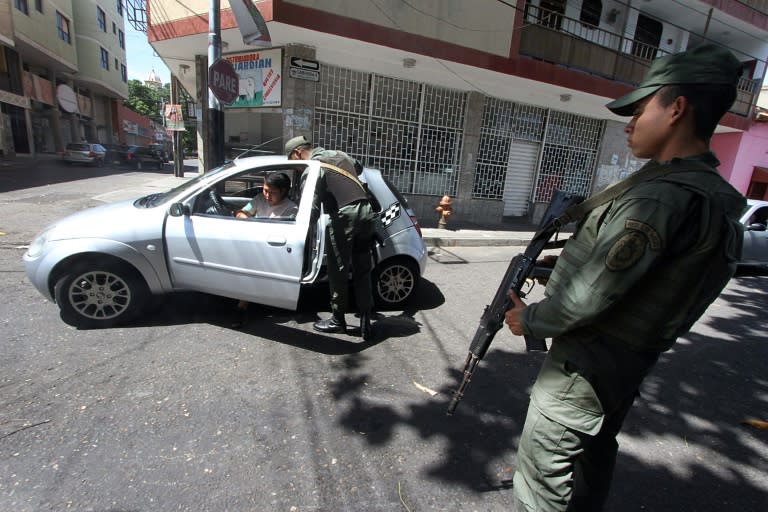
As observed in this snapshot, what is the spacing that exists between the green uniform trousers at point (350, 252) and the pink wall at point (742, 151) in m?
18.0

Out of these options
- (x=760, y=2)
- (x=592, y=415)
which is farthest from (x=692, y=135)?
(x=760, y=2)

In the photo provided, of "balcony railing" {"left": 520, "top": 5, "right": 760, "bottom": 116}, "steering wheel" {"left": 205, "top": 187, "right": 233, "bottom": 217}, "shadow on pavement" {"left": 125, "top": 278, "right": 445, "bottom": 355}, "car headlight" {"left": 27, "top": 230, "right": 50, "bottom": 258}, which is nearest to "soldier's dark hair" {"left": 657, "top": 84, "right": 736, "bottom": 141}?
"shadow on pavement" {"left": 125, "top": 278, "right": 445, "bottom": 355}

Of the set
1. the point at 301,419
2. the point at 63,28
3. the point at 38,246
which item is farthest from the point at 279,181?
the point at 63,28

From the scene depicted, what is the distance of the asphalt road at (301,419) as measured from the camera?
1.99m

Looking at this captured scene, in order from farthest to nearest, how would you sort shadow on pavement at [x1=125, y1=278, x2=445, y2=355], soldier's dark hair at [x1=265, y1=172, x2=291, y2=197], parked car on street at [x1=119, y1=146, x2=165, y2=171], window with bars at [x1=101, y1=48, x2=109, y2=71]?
window with bars at [x1=101, y1=48, x2=109, y2=71] < parked car on street at [x1=119, y1=146, x2=165, y2=171] < soldier's dark hair at [x1=265, y1=172, x2=291, y2=197] < shadow on pavement at [x1=125, y1=278, x2=445, y2=355]

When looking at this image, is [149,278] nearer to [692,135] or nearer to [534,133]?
[692,135]

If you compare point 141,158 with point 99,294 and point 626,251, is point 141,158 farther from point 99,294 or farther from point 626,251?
point 626,251

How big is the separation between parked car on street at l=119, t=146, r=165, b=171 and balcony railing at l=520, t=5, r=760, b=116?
76.9 ft

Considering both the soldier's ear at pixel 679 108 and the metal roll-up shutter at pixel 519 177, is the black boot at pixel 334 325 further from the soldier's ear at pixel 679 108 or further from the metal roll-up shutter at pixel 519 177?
the metal roll-up shutter at pixel 519 177

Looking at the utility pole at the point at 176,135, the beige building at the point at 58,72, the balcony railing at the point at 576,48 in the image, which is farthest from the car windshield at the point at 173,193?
the beige building at the point at 58,72

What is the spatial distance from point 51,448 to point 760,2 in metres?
20.1

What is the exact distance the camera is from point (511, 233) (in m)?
10.3

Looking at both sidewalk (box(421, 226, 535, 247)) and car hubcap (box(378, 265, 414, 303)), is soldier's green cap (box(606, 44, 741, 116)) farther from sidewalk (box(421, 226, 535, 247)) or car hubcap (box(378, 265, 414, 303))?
sidewalk (box(421, 226, 535, 247))

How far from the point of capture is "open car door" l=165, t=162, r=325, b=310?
3404mm
